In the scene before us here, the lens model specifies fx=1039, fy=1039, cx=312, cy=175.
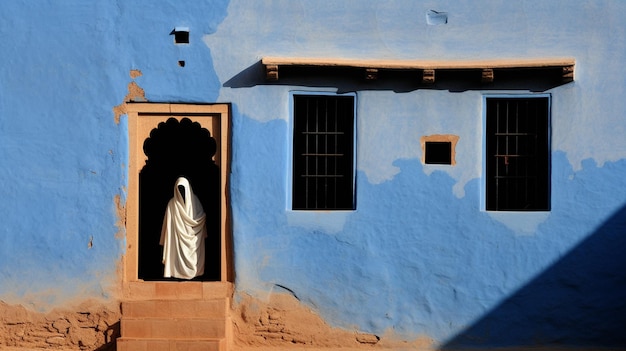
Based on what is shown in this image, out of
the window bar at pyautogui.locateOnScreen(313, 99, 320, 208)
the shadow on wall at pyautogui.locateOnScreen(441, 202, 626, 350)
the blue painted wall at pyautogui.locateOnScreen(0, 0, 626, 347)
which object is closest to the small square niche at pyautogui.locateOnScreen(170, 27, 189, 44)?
the blue painted wall at pyautogui.locateOnScreen(0, 0, 626, 347)

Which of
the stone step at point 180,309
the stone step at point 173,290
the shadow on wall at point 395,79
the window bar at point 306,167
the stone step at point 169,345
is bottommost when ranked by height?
the stone step at point 169,345

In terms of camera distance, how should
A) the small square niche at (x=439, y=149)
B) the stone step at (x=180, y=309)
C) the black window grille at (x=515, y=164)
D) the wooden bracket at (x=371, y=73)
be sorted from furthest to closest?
the black window grille at (x=515, y=164)
the small square niche at (x=439, y=149)
the wooden bracket at (x=371, y=73)
the stone step at (x=180, y=309)

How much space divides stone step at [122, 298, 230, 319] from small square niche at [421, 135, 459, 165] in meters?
3.00

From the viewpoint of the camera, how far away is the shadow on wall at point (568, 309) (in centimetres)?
1238

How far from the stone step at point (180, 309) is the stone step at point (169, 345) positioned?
382mm

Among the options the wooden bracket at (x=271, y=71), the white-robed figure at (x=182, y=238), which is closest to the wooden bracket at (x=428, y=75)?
the wooden bracket at (x=271, y=71)

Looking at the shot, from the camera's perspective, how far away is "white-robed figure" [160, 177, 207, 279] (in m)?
12.5

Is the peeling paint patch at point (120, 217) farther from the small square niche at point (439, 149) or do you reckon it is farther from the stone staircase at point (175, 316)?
the small square niche at point (439, 149)

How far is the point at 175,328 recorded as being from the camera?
12.0 meters

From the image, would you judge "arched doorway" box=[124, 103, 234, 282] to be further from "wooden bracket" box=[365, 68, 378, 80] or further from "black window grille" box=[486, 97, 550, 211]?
"black window grille" box=[486, 97, 550, 211]

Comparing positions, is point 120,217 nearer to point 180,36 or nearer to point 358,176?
point 180,36

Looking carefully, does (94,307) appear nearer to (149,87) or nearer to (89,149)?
(89,149)

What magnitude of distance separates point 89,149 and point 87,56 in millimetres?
1117

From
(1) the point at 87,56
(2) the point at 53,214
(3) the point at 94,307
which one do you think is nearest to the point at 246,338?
(3) the point at 94,307
